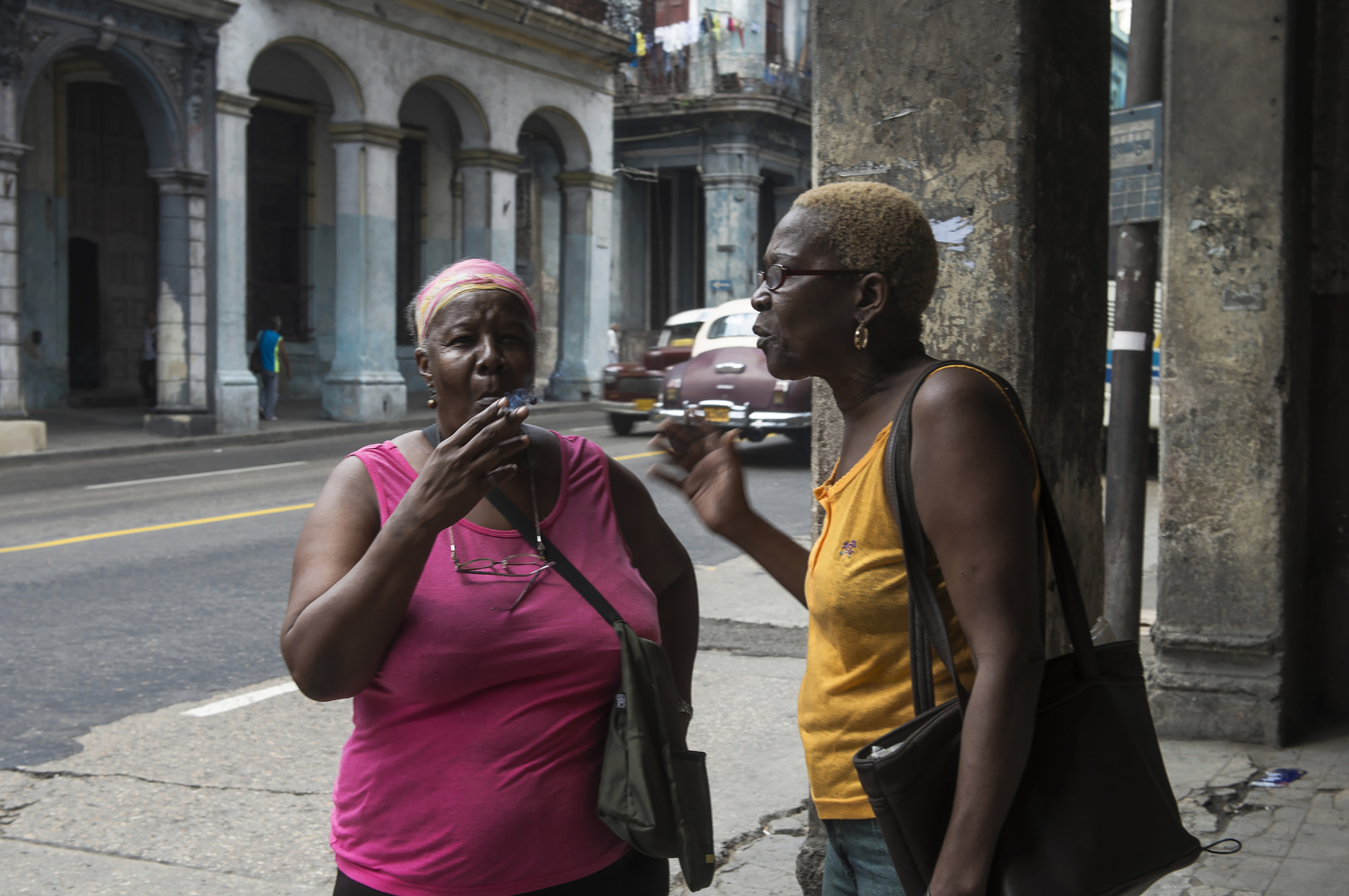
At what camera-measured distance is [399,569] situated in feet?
6.39

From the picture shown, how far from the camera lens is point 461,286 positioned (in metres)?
2.28

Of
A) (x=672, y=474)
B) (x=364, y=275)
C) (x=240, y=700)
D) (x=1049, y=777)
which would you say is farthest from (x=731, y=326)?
(x=1049, y=777)

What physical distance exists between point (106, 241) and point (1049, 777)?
2159cm

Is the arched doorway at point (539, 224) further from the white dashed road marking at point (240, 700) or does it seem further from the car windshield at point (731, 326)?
the white dashed road marking at point (240, 700)

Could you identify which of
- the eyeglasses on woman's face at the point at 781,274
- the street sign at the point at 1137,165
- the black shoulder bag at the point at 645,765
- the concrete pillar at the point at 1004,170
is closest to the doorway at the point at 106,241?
the street sign at the point at 1137,165

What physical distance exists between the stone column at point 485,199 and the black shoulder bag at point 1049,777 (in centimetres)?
2203

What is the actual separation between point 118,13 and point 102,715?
46.2 ft

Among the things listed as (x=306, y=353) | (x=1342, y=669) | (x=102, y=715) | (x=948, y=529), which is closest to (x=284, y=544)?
(x=102, y=715)

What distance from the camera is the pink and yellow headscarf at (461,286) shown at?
2.28m

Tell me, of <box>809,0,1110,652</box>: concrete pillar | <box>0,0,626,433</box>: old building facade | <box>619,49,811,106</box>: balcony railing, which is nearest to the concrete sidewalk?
<box>809,0,1110,652</box>: concrete pillar

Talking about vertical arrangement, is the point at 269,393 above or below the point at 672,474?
below

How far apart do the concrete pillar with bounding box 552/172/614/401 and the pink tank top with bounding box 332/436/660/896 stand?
2373 cm

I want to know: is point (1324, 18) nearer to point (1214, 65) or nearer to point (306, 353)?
point (1214, 65)

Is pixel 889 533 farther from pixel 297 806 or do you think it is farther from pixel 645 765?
pixel 297 806
